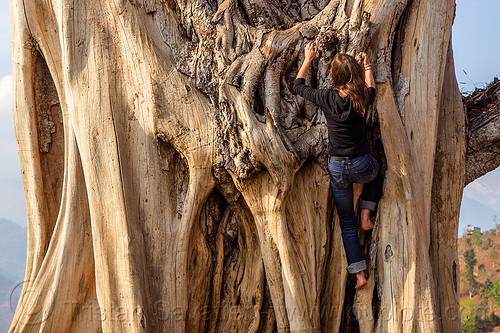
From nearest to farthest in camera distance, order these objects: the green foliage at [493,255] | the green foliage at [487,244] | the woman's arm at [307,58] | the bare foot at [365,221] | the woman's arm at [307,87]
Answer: the woman's arm at [307,87]
the woman's arm at [307,58]
the bare foot at [365,221]
the green foliage at [493,255]
the green foliage at [487,244]

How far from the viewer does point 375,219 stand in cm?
496

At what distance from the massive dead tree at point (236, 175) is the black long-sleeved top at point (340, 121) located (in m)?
0.28

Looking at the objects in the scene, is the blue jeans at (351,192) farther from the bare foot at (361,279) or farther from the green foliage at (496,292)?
the green foliage at (496,292)

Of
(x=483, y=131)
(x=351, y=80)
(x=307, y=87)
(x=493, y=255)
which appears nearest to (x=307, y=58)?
(x=307, y=87)

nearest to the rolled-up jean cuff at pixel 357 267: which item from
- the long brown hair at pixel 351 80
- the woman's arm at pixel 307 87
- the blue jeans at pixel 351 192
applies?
the blue jeans at pixel 351 192

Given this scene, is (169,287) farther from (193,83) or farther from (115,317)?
(193,83)

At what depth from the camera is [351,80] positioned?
447 centimetres

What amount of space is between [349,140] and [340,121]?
18 centimetres

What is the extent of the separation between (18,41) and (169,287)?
121 inches

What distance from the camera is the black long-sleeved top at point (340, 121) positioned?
4.51m

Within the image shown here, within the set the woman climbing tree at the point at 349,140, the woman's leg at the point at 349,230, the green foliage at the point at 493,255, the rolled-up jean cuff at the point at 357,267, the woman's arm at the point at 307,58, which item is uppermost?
the green foliage at the point at 493,255

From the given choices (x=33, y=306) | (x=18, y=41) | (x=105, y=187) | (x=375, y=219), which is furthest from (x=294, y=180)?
(x=18, y=41)

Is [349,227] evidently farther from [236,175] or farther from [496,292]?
[496,292]

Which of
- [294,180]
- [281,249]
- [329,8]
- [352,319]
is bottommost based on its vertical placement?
[352,319]
